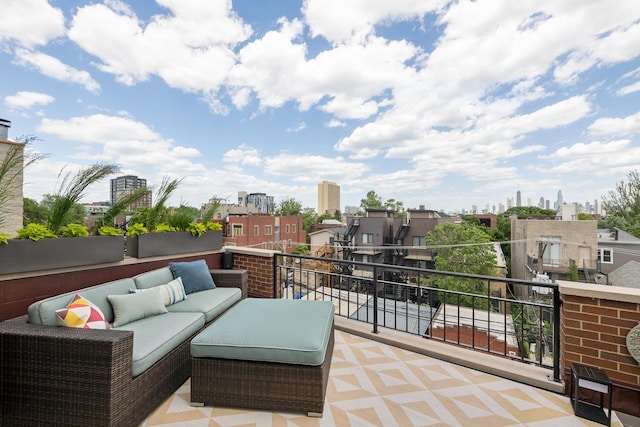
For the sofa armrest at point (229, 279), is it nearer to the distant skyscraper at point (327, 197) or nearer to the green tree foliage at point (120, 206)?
the green tree foliage at point (120, 206)

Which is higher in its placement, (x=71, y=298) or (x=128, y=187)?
(x=128, y=187)

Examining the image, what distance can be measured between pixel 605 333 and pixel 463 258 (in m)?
16.1

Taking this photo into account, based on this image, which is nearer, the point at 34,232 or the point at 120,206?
the point at 34,232

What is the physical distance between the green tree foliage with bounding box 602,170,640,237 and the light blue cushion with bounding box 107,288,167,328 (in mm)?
17687

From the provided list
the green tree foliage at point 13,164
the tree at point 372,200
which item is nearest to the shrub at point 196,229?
the green tree foliage at point 13,164

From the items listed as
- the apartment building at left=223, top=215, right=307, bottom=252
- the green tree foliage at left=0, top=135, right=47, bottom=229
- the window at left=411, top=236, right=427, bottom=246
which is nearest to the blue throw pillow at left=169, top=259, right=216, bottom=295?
the green tree foliage at left=0, top=135, right=47, bottom=229

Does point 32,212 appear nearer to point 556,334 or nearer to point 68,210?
point 68,210

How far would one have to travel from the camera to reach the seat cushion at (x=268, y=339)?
62.8 inches

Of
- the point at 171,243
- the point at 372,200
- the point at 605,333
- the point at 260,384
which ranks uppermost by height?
the point at 372,200

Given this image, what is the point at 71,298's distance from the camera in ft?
5.81

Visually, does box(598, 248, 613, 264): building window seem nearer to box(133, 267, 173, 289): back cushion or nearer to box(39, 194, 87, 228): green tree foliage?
box(133, 267, 173, 289): back cushion

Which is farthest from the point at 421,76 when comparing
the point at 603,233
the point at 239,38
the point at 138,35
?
the point at 603,233

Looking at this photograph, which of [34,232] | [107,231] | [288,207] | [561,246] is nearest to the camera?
[34,232]

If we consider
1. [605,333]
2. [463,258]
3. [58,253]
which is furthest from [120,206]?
[463,258]
